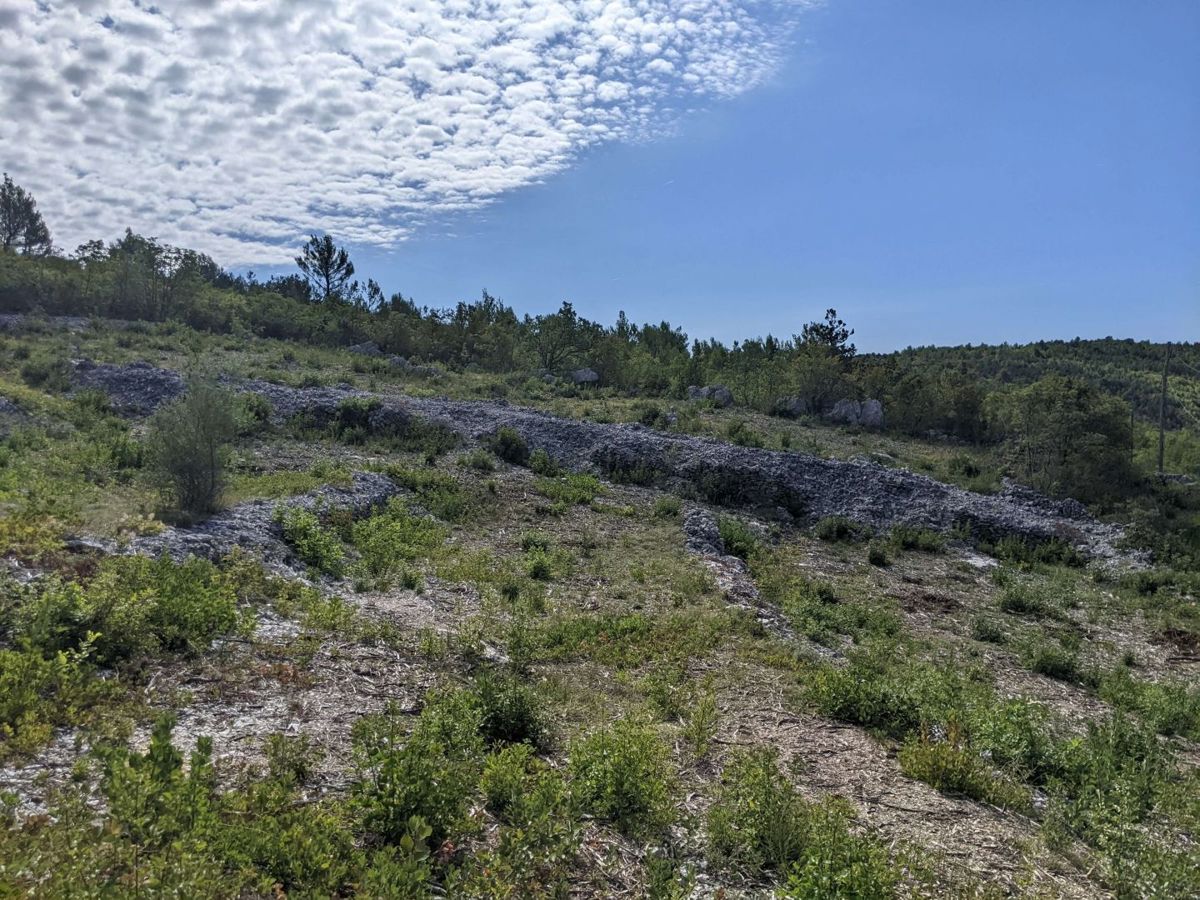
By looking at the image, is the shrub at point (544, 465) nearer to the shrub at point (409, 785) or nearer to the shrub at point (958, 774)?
the shrub at point (958, 774)

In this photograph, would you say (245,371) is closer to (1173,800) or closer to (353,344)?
(353,344)

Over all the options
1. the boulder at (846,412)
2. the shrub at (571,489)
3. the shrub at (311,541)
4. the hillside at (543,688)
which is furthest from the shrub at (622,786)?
the boulder at (846,412)

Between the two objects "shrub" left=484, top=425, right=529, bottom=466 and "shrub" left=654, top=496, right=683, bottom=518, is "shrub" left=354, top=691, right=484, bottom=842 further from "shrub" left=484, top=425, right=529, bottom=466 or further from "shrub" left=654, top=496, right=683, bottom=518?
"shrub" left=484, top=425, right=529, bottom=466

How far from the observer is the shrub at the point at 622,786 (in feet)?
14.3

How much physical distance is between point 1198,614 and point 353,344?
40.7 metres

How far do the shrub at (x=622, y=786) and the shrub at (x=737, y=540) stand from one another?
34.7ft

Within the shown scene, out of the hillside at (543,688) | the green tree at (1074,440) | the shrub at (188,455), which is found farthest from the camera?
the green tree at (1074,440)

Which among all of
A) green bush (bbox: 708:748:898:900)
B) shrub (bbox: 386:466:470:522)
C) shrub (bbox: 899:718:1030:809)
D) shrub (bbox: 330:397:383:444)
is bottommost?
shrub (bbox: 899:718:1030:809)

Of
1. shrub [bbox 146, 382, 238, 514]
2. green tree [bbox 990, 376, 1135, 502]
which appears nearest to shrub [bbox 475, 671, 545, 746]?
shrub [bbox 146, 382, 238, 514]

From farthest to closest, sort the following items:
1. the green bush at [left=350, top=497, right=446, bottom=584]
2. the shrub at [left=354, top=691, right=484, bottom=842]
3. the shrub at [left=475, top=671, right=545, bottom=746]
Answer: the green bush at [left=350, top=497, right=446, bottom=584], the shrub at [left=475, top=671, right=545, bottom=746], the shrub at [left=354, top=691, right=484, bottom=842]

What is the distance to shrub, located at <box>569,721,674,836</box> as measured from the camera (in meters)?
4.36

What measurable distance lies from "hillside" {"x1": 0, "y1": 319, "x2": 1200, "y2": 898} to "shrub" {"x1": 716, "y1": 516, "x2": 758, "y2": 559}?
0.18 metres

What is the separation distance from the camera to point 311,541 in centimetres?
1052

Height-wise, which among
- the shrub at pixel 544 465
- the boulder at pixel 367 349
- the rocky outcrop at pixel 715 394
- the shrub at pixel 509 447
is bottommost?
the shrub at pixel 544 465
